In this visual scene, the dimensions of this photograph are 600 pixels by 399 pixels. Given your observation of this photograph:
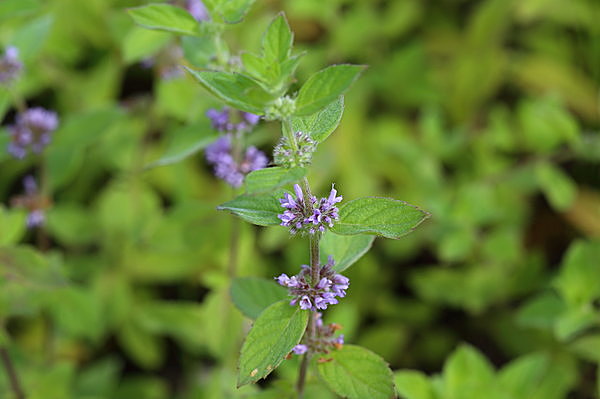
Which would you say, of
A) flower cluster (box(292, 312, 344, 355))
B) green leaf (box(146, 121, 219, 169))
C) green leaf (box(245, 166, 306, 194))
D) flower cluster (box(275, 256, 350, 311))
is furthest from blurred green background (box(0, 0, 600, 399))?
green leaf (box(245, 166, 306, 194))

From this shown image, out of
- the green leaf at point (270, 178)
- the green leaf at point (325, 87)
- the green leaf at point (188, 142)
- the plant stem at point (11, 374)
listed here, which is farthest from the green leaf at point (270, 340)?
the plant stem at point (11, 374)

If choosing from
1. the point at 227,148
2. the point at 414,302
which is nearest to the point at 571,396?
the point at 414,302

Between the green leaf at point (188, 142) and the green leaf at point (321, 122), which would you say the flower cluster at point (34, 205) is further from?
the green leaf at point (321, 122)

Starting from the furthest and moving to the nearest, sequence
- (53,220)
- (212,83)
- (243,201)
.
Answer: (53,220) → (243,201) → (212,83)

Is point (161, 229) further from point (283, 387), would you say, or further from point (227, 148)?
point (283, 387)

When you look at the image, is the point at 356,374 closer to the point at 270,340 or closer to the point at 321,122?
the point at 270,340

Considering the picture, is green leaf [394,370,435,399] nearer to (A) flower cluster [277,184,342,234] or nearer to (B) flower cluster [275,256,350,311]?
(B) flower cluster [275,256,350,311]
